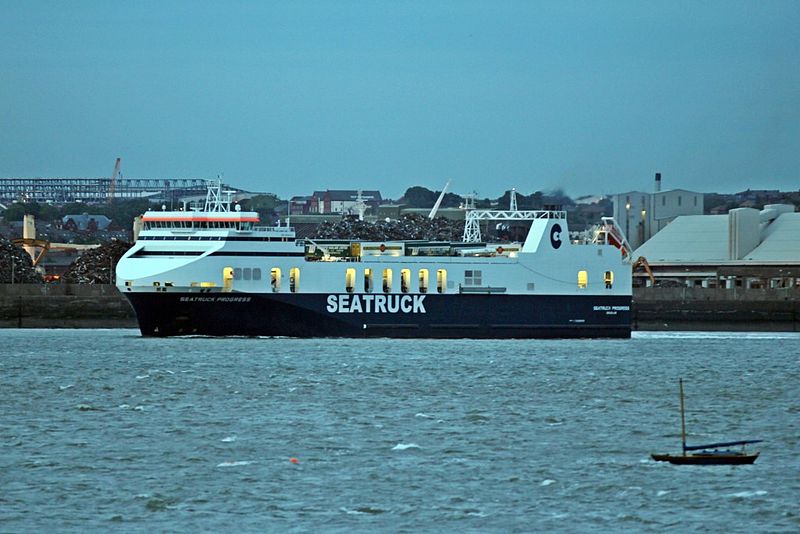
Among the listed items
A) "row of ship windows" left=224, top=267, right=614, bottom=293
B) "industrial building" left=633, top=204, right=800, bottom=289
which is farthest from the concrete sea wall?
"industrial building" left=633, top=204, right=800, bottom=289

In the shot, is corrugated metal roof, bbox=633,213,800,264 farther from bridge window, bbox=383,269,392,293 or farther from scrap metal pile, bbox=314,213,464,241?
bridge window, bbox=383,269,392,293

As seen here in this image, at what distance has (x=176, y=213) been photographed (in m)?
68.2

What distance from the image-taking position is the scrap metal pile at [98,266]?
112363 millimetres

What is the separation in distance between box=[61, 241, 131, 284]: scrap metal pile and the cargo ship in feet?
140

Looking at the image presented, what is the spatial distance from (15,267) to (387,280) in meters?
52.9

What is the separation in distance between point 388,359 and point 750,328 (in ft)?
133

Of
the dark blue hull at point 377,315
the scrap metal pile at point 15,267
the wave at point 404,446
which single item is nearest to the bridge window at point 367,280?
the dark blue hull at point 377,315

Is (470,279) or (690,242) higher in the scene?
(690,242)

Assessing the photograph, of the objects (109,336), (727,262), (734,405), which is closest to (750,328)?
(727,262)

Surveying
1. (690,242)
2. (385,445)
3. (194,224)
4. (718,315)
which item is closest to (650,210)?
(690,242)

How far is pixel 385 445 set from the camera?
3075cm

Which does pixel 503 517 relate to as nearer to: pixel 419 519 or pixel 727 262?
pixel 419 519

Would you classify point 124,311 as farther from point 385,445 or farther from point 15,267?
point 385,445

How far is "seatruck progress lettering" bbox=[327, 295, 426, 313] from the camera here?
6850cm
